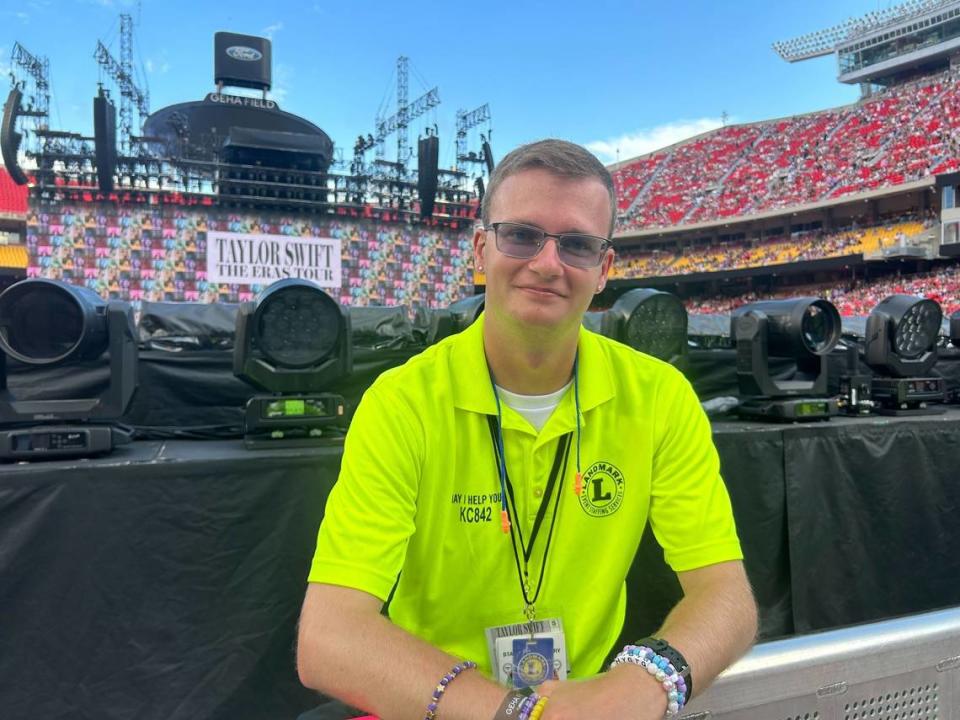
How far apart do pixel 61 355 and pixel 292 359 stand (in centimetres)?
80

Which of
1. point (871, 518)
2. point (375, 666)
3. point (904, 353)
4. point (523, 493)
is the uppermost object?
point (904, 353)

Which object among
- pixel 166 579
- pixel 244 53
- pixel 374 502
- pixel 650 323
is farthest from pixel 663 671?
pixel 244 53

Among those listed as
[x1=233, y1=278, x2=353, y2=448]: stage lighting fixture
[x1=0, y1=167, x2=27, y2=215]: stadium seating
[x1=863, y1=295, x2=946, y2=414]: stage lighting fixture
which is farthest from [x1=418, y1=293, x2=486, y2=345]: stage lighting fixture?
[x1=0, y1=167, x2=27, y2=215]: stadium seating

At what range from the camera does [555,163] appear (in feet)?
4.32

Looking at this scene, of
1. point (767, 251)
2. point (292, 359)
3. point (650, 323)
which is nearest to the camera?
point (292, 359)

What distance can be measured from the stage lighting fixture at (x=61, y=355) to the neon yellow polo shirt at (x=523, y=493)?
141cm

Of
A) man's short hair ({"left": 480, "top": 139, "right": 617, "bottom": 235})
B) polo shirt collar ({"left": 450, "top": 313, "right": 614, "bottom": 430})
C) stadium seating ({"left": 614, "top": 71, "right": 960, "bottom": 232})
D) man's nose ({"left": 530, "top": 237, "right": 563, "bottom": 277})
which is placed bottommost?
polo shirt collar ({"left": 450, "top": 313, "right": 614, "bottom": 430})

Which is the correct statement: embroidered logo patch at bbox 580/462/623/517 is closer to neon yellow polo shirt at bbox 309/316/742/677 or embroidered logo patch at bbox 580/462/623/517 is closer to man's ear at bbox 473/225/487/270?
neon yellow polo shirt at bbox 309/316/742/677

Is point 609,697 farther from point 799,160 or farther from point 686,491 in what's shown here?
A: point 799,160

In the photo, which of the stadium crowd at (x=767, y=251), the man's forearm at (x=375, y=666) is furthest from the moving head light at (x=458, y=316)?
the stadium crowd at (x=767, y=251)

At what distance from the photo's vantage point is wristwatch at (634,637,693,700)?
968 mm

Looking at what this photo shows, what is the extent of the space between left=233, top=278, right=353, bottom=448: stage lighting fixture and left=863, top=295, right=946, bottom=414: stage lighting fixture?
10.8 feet

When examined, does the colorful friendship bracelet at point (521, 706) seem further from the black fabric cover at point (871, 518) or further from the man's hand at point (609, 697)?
the black fabric cover at point (871, 518)

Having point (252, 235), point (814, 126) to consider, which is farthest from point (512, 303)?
point (814, 126)
